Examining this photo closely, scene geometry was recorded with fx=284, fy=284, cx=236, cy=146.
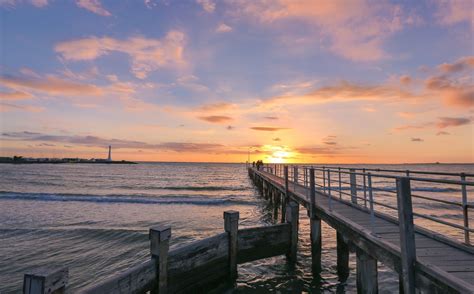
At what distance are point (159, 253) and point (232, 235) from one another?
87.1 inches

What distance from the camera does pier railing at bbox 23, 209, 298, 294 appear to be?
11.5ft

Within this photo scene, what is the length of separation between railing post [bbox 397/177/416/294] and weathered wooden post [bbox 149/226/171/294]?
3831 mm

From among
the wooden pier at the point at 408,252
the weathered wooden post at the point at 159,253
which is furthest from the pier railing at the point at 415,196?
the weathered wooden post at the point at 159,253

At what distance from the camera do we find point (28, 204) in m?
22.7

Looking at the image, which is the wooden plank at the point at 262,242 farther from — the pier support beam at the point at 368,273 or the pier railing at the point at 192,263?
the pier support beam at the point at 368,273

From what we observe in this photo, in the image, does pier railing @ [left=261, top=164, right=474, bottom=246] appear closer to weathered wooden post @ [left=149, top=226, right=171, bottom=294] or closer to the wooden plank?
the wooden plank

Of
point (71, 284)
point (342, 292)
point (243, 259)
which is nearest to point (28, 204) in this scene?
point (71, 284)

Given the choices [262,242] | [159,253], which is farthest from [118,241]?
[159,253]

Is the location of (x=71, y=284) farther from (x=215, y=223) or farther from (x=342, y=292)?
(x=215, y=223)

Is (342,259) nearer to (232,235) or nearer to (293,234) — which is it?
(293,234)

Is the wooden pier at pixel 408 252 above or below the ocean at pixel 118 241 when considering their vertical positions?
above

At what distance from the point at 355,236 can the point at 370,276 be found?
2.54 feet

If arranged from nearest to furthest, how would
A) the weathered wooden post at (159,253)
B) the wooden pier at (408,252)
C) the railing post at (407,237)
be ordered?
the wooden pier at (408,252)
the railing post at (407,237)
the weathered wooden post at (159,253)

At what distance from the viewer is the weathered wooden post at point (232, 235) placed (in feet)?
22.5
